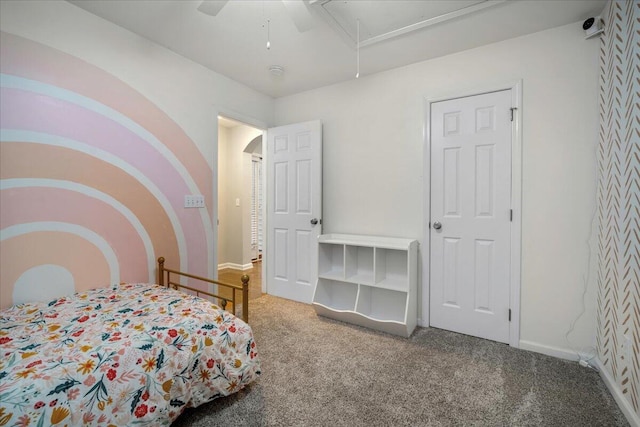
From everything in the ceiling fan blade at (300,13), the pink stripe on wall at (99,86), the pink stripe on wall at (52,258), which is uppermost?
the ceiling fan blade at (300,13)

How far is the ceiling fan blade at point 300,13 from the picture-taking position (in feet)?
5.14

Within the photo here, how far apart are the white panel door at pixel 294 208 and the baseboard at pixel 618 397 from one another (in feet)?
7.58

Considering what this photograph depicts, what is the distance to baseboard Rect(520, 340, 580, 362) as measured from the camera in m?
2.17

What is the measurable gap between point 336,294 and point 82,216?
7.55ft

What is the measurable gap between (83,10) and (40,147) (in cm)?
104

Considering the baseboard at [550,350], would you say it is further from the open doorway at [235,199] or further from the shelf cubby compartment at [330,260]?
the open doorway at [235,199]

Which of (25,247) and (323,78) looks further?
(323,78)

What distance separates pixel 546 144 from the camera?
7.39 ft

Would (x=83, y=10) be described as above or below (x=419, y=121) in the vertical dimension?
above

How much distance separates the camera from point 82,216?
2.11m

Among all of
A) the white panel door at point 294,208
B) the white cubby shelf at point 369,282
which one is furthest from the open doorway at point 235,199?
the white cubby shelf at point 369,282

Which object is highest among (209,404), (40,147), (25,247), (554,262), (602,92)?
(602,92)

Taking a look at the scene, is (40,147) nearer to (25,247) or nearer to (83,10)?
(25,247)

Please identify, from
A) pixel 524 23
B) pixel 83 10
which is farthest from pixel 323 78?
pixel 83 10
